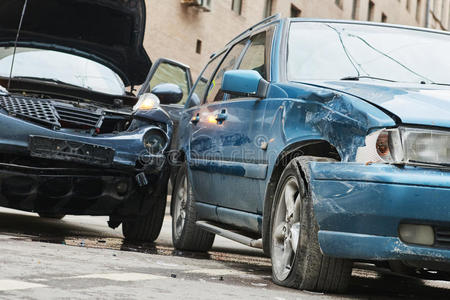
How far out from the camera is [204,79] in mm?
8172

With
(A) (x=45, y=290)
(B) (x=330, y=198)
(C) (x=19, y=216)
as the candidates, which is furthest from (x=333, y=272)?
(C) (x=19, y=216)

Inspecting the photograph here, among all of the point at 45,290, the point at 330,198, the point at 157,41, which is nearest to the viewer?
the point at 45,290

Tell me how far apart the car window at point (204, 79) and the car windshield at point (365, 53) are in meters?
1.63

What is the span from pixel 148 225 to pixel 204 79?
52.9 inches

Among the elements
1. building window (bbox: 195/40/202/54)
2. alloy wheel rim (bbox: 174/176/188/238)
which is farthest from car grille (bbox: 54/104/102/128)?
building window (bbox: 195/40/202/54)

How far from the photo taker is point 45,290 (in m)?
4.04

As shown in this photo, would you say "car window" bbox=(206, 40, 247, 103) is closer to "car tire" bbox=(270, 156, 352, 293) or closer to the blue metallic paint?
the blue metallic paint

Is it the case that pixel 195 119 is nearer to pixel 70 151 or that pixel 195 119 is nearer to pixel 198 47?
pixel 70 151

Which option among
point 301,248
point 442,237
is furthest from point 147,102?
point 442,237

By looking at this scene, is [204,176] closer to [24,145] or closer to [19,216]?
[24,145]

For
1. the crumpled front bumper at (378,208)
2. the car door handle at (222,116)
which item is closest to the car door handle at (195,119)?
the car door handle at (222,116)

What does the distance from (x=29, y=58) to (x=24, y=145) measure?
4.83ft

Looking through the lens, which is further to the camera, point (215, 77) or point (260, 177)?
point (215, 77)

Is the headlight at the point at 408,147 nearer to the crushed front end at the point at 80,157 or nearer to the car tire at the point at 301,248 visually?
the car tire at the point at 301,248
